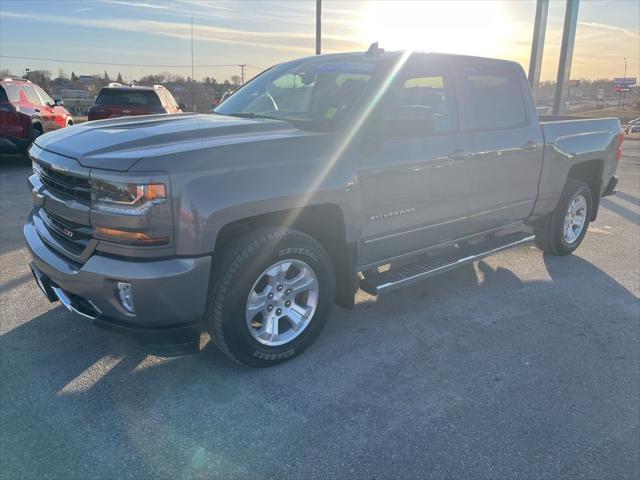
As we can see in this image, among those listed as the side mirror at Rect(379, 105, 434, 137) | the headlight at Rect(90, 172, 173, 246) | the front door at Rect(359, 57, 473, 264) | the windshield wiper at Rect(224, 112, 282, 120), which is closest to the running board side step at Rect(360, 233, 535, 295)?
the front door at Rect(359, 57, 473, 264)

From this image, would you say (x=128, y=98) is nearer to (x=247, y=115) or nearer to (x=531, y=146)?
(x=247, y=115)

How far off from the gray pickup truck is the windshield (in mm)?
17

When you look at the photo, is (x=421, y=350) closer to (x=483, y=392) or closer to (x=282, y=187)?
(x=483, y=392)

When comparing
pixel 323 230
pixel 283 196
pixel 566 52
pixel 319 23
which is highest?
pixel 319 23

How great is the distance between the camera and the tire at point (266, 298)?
123 inches

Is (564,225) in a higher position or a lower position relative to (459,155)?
lower

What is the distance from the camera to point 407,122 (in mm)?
3598

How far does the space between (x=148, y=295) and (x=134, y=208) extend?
0.46 metres

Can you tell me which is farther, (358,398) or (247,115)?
(247,115)

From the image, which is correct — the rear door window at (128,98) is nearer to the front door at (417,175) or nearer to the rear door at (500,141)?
the rear door at (500,141)

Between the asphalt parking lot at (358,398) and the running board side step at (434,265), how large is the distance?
1.25 feet

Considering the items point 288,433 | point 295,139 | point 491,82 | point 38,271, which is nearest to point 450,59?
point 491,82

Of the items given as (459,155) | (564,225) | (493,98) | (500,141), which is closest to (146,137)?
(459,155)

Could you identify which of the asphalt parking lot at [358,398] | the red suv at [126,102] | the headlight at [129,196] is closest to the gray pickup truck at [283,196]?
the headlight at [129,196]
